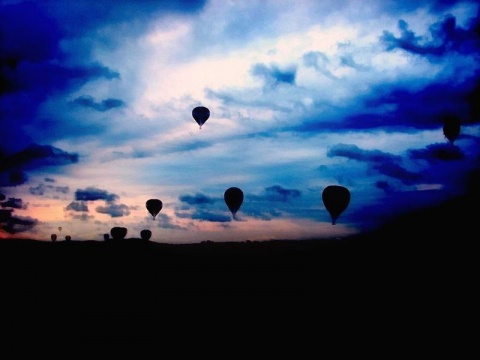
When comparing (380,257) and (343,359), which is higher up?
(380,257)

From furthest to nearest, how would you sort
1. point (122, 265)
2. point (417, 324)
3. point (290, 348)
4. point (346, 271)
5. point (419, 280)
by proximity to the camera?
point (122, 265) → point (346, 271) → point (419, 280) → point (417, 324) → point (290, 348)

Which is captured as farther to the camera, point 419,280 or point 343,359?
point 419,280

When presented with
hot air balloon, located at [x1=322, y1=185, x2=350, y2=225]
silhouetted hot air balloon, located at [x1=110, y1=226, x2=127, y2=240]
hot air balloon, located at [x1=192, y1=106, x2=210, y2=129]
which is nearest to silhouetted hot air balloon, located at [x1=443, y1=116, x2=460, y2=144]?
hot air balloon, located at [x1=322, y1=185, x2=350, y2=225]

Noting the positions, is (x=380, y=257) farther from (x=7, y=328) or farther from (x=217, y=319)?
(x=7, y=328)

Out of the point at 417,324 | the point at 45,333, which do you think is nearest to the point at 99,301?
the point at 45,333

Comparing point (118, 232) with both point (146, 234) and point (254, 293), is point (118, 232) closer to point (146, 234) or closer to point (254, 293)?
point (146, 234)

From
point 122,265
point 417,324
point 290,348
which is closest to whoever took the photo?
point 290,348

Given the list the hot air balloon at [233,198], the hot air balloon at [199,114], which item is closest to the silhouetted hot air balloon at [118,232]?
the hot air balloon at [233,198]

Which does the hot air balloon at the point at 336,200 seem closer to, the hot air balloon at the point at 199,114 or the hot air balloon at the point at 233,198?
the hot air balloon at the point at 233,198
